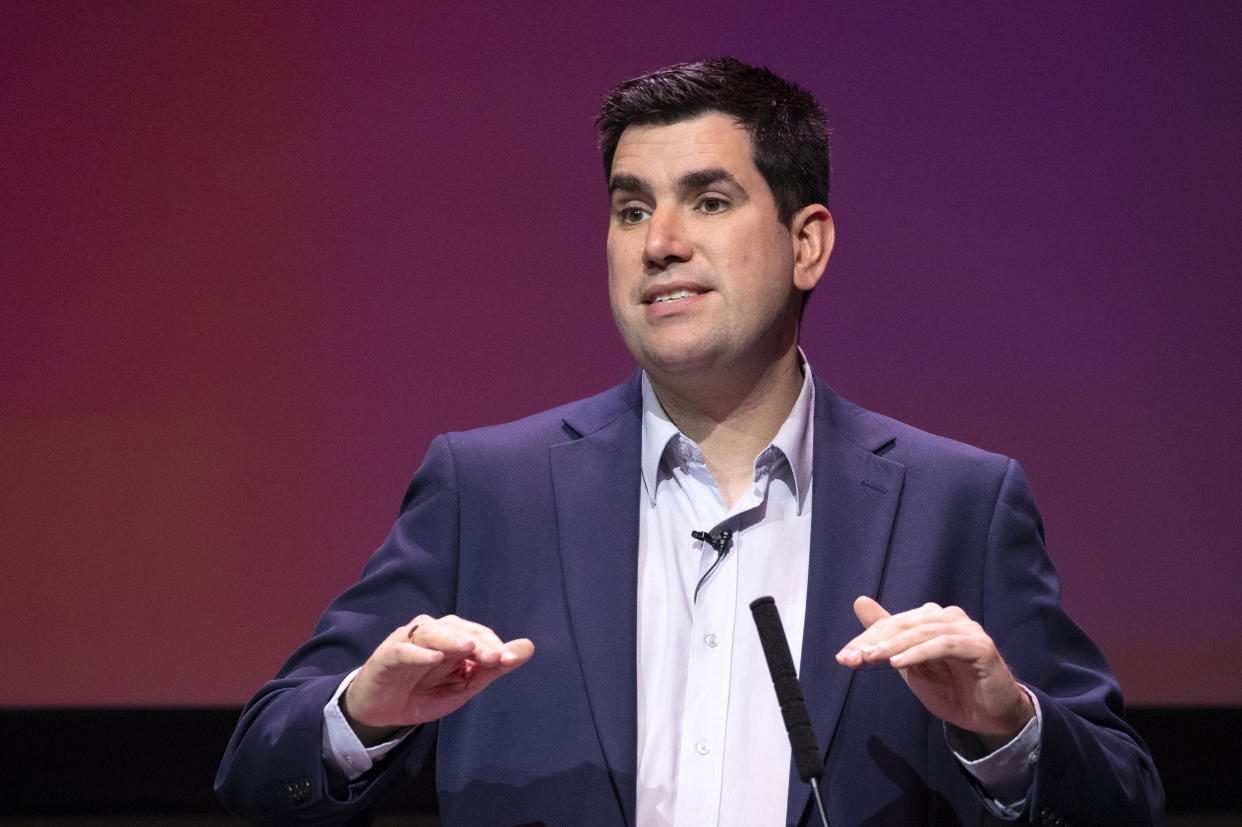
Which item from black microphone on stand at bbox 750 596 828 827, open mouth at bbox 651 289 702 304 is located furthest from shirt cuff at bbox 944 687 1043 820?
open mouth at bbox 651 289 702 304

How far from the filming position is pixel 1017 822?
1608mm

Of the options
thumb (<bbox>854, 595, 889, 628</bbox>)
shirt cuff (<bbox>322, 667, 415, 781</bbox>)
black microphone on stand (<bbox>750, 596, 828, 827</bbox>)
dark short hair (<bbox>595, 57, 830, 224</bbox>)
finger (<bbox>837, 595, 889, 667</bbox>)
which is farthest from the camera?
dark short hair (<bbox>595, 57, 830, 224</bbox>)

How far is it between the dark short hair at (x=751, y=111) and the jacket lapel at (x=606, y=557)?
392 mm

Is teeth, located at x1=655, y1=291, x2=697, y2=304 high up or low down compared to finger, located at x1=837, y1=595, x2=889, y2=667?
up

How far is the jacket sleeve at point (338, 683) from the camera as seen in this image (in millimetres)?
1562

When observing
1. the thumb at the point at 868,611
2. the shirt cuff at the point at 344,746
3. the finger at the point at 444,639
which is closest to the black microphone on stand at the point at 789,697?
the thumb at the point at 868,611

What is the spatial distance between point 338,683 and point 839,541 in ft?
2.31

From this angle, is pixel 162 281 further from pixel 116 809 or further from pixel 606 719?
pixel 606 719

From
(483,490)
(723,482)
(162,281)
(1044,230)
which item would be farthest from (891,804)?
(162,281)

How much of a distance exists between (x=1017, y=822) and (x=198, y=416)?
2451 mm

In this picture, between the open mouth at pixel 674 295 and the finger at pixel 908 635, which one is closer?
the finger at pixel 908 635

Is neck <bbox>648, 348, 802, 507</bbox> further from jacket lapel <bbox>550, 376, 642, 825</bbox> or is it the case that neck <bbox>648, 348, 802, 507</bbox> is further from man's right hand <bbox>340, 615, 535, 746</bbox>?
man's right hand <bbox>340, 615, 535, 746</bbox>

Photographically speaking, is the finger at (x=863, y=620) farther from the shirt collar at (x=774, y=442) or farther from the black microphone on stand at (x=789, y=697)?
the shirt collar at (x=774, y=442)

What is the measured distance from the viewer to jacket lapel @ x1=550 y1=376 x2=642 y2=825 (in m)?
1.65
